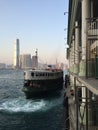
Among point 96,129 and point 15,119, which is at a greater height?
point 96,129

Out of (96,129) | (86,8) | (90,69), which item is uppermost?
(86,8)

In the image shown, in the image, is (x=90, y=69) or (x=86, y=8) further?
(x=86, y=8)

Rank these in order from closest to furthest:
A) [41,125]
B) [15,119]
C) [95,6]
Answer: [95,6] → [41,125] → [15,119]

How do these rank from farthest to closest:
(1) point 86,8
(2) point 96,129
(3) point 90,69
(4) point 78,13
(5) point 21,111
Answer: (5) point 21,111, (4) point 78,13, (1) point 86,8, (2) point 96,129, (3) point 90,69

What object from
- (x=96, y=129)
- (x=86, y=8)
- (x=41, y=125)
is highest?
(x=86, y=8)

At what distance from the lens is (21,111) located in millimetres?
52125

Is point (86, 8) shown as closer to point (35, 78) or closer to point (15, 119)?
point (15, 119)

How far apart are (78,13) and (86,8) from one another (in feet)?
32.8

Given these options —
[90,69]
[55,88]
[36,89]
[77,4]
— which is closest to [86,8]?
[77,4]

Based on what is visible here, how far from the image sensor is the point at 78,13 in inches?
1337

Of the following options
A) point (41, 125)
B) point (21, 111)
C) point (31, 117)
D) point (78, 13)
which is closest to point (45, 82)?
point (21, 111)

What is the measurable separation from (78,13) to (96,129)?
1663 centimetres

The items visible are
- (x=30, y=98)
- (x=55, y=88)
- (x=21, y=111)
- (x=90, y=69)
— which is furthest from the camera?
(x=55, y=88)

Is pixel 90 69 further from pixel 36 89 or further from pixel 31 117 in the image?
pixel 36 89
